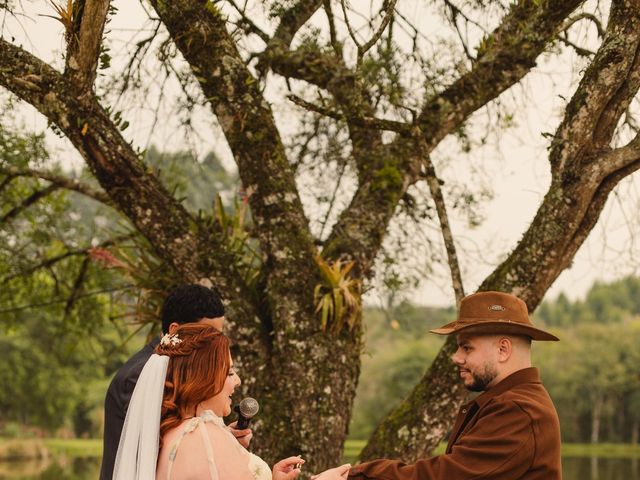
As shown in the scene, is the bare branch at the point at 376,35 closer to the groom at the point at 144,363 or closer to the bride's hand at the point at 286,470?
the groom at the point at 144,363

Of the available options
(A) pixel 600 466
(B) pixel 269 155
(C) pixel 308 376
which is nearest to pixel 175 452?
(C) pixel 308 376

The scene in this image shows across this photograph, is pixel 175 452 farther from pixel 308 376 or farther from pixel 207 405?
pixel 308 376

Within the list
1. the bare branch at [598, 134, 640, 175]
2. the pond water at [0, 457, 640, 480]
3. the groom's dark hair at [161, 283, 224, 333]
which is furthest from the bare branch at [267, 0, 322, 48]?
the pond water at [0, 457, 640, 480]

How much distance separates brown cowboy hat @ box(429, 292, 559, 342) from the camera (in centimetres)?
348

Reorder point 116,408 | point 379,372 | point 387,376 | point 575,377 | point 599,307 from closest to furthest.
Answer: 1. point 116,408
2. point 379,372
3. point 387,376
4. point 575,377
5. point 599,307

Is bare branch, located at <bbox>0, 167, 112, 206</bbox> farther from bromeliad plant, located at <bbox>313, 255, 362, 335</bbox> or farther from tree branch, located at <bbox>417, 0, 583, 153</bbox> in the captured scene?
tree branch, located at <bbox>417, 0, 583, 153</bbox>

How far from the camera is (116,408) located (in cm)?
398

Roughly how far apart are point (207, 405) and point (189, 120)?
4.82m

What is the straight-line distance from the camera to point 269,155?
224 inches

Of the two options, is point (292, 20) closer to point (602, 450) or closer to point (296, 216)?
point (296, 216)

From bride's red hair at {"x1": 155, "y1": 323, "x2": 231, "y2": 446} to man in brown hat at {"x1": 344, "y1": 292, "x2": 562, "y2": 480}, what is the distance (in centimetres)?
88

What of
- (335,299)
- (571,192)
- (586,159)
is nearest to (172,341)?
(335,299)

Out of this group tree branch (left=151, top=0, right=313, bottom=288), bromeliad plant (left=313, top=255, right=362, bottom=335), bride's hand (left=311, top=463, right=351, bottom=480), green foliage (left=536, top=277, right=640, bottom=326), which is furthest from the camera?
green foliage (left=536, top=277, right=640, bottom=326)

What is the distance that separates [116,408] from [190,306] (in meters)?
0.60
